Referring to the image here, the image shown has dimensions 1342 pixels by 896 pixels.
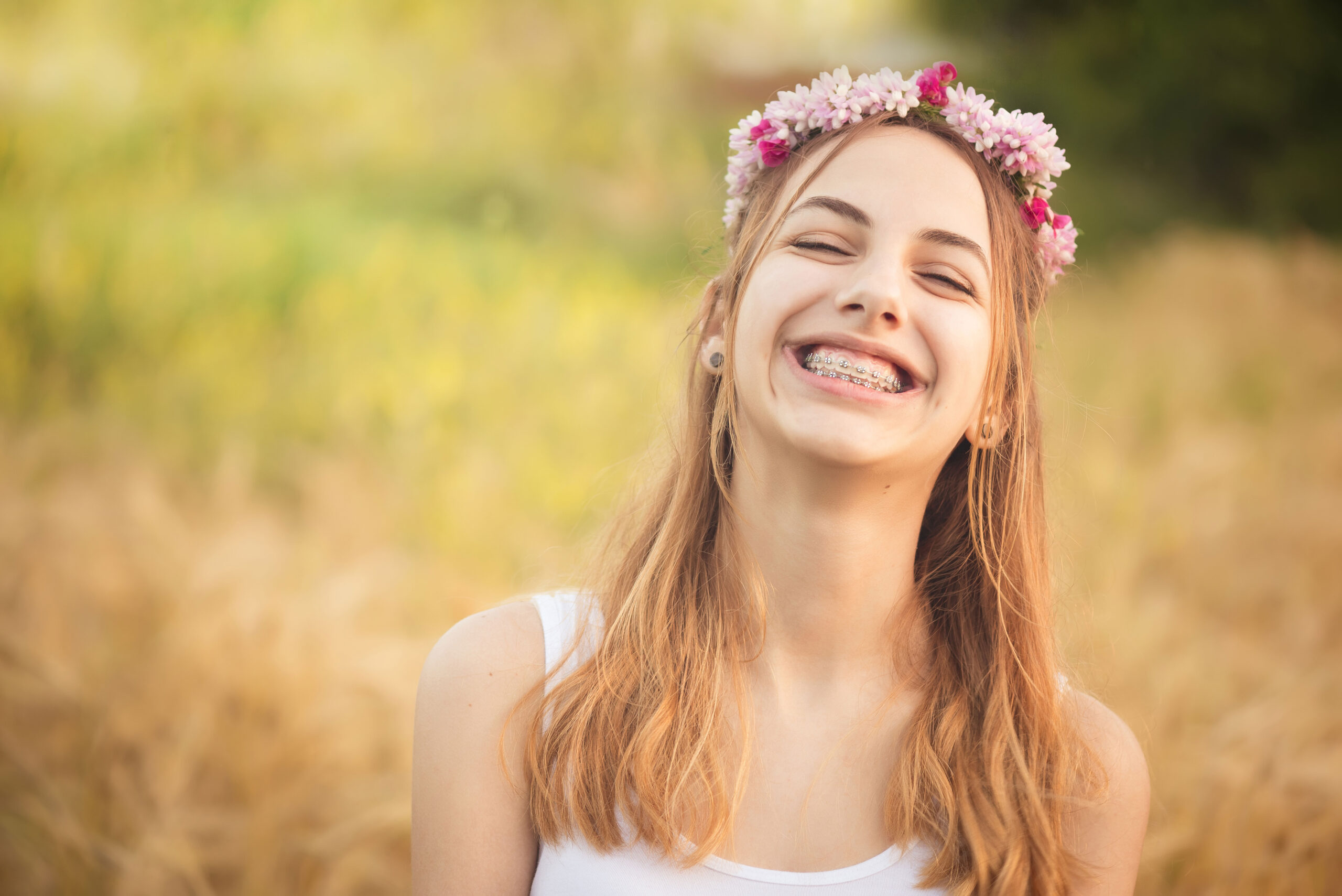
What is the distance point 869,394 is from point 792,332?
0.53 ft

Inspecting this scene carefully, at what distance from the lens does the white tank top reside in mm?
1486

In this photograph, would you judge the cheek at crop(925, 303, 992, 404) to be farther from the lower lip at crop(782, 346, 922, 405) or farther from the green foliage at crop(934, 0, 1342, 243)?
the green foliage at crop(934, 0, 1342, 243)

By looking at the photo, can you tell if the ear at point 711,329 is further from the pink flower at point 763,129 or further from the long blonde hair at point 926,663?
the pink flower at point 763,129

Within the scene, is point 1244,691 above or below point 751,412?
below

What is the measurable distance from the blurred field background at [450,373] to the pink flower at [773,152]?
435 millimetres

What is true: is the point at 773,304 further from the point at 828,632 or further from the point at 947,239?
the point at 828,632

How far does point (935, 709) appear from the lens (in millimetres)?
1730

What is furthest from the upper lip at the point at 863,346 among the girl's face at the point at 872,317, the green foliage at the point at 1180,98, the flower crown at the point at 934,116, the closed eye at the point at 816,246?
the green foliage at the point at 1180,98

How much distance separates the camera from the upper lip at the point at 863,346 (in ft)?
5.07

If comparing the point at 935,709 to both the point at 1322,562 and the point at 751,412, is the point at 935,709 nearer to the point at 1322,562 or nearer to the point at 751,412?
the point at 751,412

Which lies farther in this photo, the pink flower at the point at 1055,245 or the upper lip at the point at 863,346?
the pink flower at the point at 1055,245

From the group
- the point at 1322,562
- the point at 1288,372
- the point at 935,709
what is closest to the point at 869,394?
the point at 935,709

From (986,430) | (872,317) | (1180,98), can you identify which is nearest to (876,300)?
(872,317)

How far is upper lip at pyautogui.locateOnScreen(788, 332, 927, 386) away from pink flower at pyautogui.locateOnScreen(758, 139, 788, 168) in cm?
47
